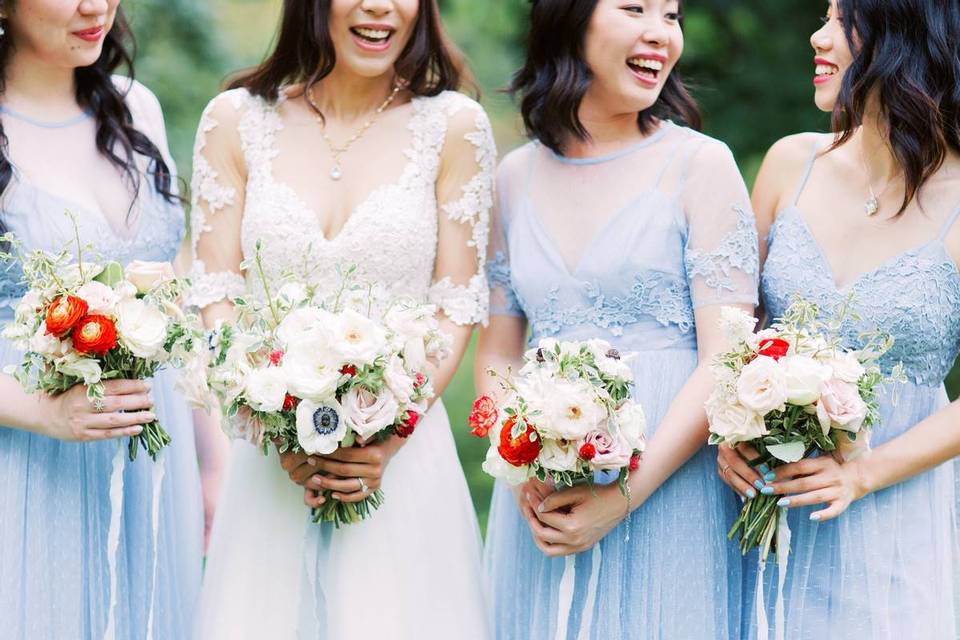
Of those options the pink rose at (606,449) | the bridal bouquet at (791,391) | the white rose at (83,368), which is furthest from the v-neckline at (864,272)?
the white rose at (83,368)

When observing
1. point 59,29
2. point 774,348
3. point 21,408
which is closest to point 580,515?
point 774,348

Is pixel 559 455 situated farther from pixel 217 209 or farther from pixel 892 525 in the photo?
pixel 217 209

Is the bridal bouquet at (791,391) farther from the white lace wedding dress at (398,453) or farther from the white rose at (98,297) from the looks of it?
the white rose at (98,297)

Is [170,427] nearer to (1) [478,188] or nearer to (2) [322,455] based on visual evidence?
(2) [322,455]

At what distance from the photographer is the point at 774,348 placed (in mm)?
3695

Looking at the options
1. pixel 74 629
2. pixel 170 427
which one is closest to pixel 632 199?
pixel 170 427

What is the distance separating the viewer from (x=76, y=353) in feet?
12.5

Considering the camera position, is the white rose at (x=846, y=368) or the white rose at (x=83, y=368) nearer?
the white rose at (x=846, y=368)

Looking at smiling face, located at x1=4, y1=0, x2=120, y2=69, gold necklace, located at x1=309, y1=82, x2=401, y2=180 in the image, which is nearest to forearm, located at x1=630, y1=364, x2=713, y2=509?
gold necklace, located at x1=309, y1=82, x2=401, y2=180

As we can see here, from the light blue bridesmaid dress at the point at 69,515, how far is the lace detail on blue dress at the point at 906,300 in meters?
2.22

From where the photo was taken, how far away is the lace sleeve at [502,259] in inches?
184

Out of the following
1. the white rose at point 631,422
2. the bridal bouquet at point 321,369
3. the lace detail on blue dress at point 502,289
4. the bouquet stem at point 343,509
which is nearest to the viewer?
the bridal bouquet at point 321,369

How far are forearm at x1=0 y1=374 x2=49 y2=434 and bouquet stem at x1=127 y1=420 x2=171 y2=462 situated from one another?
0.90ft

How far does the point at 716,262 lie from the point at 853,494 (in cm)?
83
